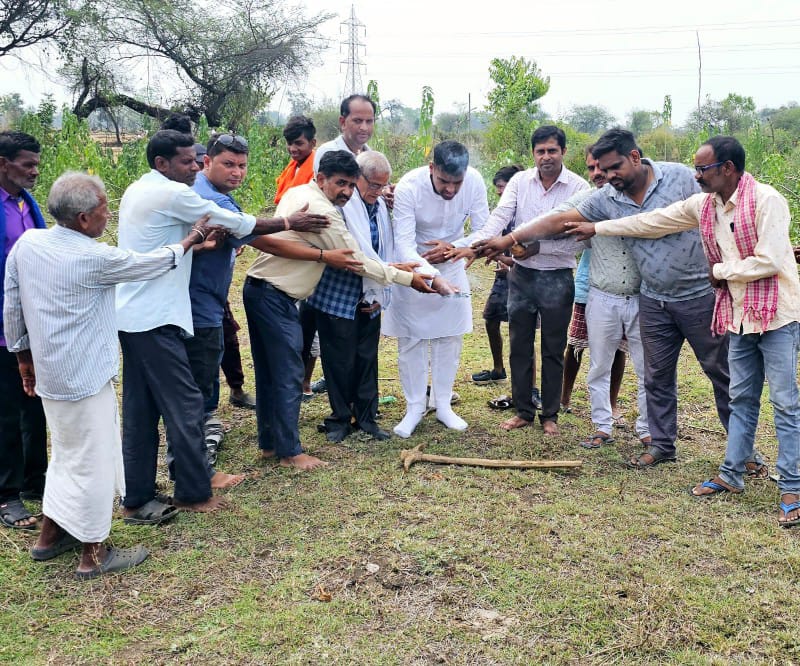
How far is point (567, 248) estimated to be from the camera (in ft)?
15.3

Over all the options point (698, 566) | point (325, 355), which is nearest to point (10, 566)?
point (325, 355)

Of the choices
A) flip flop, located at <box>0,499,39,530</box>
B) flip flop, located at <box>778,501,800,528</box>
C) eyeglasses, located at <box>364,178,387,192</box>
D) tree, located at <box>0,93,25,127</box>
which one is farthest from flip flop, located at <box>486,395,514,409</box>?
tree, located at <box>0,93,25,127</box>

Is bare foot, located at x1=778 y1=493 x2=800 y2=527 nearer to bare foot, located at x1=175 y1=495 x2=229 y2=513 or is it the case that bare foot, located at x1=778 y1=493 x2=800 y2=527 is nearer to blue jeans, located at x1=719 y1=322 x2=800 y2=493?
blue jeans, located at x1=719 y1=322 x2=800 y2=493

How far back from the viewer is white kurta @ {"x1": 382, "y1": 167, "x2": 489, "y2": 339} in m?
4.73

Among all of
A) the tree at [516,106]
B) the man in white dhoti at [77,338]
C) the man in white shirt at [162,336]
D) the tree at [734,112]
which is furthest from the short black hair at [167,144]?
the tree at [734,112]

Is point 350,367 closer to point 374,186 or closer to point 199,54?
point 374,186

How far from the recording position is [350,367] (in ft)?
15.5

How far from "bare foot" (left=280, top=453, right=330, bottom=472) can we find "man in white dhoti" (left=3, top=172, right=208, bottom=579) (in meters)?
1.27

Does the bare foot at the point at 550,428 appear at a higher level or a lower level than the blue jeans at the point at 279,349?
lower

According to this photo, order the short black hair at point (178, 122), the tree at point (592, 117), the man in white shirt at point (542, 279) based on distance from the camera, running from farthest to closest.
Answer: the tree at point (592, 117)
the short black hair at point (178, 122)
the man in white shirt at point (542, 279)

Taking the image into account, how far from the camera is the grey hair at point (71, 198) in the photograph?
2953mm

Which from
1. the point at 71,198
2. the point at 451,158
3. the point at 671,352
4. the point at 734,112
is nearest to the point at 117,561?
the point at 71,198

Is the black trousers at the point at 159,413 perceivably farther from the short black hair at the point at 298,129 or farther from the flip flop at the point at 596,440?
the short black hair at the point at 298,129

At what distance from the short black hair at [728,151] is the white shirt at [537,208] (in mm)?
1170
